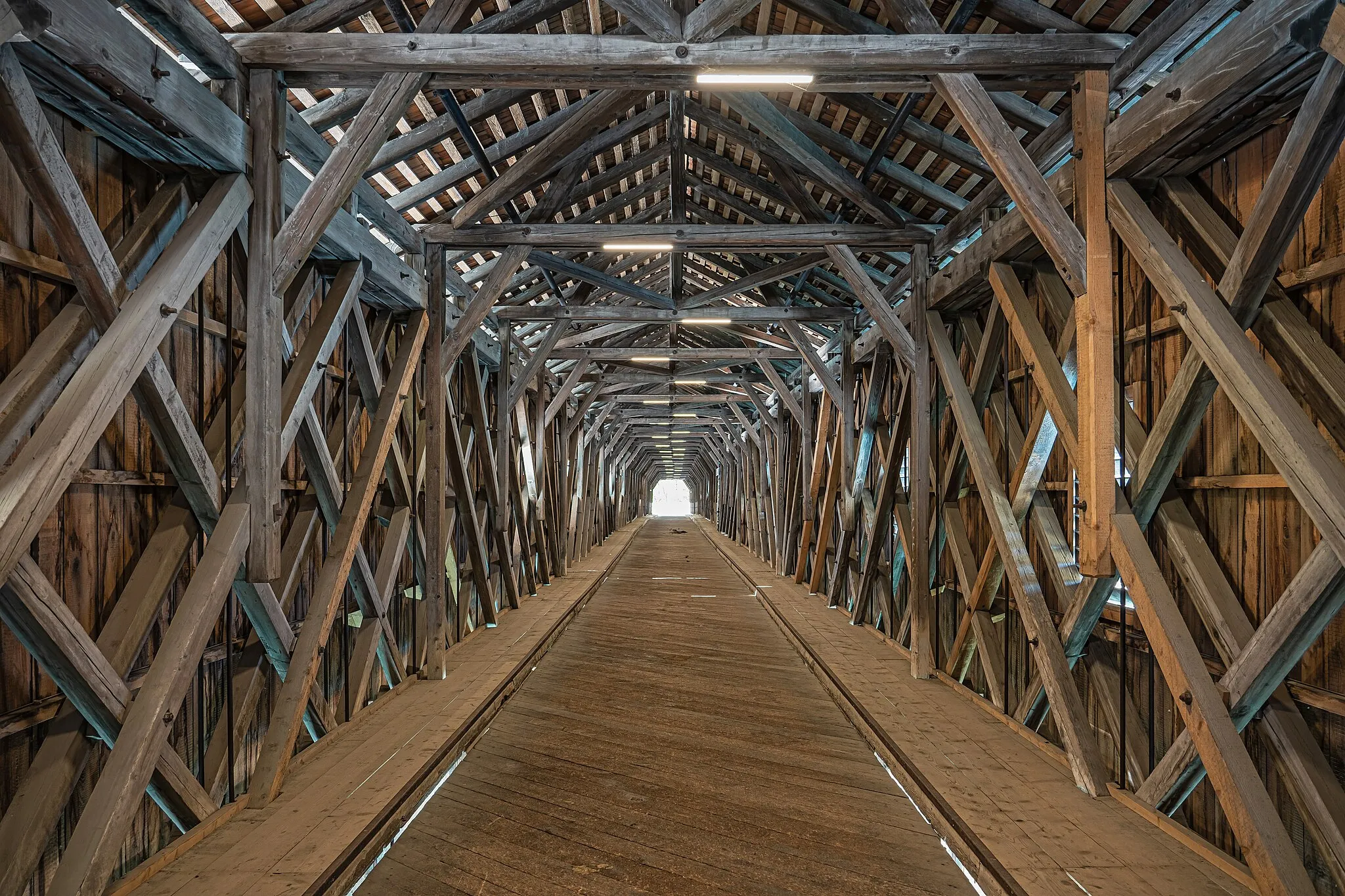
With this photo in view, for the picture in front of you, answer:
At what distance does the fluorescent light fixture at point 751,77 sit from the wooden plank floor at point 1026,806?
330cm

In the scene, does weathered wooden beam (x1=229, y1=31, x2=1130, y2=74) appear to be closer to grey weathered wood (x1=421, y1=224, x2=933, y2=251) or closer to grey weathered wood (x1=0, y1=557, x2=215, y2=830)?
grey weathered wood (x1=421, y1=224, x2=933, y2=251)

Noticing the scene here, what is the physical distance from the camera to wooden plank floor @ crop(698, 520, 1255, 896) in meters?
2.62

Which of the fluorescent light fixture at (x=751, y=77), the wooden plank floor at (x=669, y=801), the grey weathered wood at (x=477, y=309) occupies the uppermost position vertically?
the fluorescent light fixture at (x=751, y=77)

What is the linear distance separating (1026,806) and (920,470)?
277 centimetres

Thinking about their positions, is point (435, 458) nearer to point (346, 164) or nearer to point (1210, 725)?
point (346, 164)

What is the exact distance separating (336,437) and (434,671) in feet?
5.73

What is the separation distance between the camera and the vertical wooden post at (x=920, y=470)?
18.0ft

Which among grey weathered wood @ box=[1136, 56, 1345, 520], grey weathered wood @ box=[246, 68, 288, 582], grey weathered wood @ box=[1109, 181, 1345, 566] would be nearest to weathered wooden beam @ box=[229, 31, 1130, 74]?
grey weathered wood @ box=[246, 68, 288, 582]

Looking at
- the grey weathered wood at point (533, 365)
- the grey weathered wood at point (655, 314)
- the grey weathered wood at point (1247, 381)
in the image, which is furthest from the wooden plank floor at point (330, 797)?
the grey weathered wood at point (655, 314)

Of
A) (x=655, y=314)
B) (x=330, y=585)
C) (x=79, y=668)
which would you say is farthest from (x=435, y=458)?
(x=655, y=314)

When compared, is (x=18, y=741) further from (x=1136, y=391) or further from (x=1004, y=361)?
(x=1004, y=361)

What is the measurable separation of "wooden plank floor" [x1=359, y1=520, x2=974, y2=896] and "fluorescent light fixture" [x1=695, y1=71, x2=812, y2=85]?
334cm

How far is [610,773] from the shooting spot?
3.93 meters

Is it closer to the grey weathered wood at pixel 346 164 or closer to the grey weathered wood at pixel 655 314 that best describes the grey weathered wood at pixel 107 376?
the grey weathered wood at pixel 346 164
